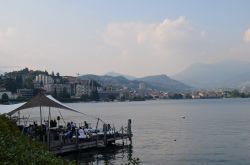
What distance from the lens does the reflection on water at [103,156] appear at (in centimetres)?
3250

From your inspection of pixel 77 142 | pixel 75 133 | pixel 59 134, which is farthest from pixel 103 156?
pixel 59 134

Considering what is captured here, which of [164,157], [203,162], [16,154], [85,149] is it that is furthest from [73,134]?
[16,154]

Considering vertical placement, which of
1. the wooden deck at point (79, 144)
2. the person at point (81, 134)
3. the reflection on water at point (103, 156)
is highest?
the person at point (81, 134)

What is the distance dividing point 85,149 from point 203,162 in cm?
913

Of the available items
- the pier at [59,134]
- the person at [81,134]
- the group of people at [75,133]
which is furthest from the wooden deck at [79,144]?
the group of people at [75,133]

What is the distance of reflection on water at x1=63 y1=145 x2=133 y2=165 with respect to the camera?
32503 millimetres

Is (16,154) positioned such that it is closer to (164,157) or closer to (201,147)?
(164,157)

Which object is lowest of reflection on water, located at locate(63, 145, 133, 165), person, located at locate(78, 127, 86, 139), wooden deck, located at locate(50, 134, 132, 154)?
reflection on water, located at locate(63, 145, 133, 165)

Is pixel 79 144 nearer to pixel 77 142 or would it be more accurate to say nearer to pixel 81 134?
pixel 77 142

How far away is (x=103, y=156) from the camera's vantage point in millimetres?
34781

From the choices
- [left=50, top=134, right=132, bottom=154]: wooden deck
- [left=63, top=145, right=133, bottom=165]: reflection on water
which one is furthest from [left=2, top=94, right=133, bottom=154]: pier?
[left=63, top=145, right=133, bottom=165]: reflection on water

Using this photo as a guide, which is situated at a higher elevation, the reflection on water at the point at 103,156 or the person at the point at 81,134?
the person at the point at 81,134

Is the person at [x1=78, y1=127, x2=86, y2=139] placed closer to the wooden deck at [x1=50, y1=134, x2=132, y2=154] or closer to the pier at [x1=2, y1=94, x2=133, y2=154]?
the pier at [x1=2, y1=94, x2=133, y2=154]

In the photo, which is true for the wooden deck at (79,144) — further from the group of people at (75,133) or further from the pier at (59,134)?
the group of people at (75,133)
